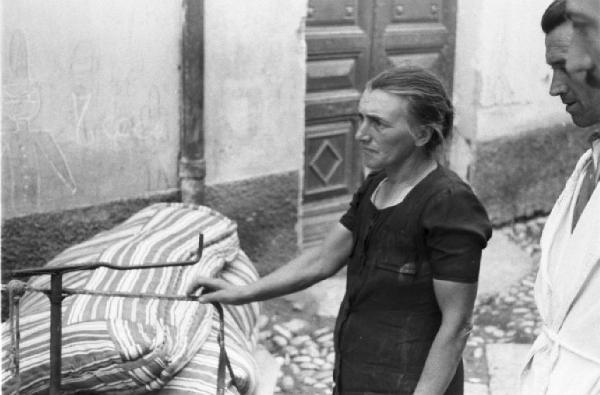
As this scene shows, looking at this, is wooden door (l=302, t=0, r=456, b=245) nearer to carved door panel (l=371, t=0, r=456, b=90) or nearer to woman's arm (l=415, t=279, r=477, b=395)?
carved door panel (l=371, t=0, r=456, b=90)

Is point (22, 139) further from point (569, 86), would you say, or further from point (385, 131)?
point (569, 86)

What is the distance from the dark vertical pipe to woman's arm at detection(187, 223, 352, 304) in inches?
19.4

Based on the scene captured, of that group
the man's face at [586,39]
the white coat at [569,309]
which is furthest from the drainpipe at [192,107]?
the man's face at [586,39]

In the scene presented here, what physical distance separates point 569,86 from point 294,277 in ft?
3.73

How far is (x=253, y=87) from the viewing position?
554 centimetres

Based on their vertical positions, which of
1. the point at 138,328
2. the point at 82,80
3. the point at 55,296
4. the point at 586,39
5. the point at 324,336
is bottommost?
the point at 324,336

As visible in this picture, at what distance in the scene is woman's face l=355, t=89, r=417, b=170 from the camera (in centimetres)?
276

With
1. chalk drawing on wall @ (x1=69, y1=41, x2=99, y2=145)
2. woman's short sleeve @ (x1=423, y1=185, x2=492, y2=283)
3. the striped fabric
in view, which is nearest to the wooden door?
chalk drawing on wall @ (x1=69, y1=41, x2=99, y2=145)

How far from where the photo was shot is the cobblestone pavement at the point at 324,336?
15.8 feet

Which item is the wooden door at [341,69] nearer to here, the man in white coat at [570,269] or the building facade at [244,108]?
the building facade at [244,108]

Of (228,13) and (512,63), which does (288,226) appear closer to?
(228,13)

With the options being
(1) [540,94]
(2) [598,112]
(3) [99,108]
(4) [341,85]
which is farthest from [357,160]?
(2) [598,112]

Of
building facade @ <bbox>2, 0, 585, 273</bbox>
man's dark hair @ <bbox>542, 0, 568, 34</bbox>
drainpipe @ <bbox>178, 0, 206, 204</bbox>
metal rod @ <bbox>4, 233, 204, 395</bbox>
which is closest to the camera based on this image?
man's dark hair @ <bbox>542, 0, 568, 34</bbox>

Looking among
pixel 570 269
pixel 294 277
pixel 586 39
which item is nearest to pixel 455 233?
pixel 570 269
